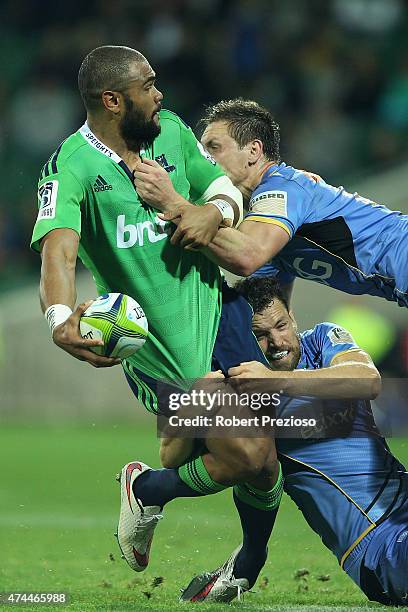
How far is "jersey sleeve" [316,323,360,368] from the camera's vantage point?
512cm

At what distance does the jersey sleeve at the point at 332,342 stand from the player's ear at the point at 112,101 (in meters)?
1.41

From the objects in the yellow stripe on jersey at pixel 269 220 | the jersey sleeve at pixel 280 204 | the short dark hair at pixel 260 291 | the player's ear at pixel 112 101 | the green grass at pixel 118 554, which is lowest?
the green grass at pixel 118 554

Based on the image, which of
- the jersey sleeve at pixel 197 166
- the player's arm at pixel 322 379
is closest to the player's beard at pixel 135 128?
the jersey sleeve at pixel 197 166

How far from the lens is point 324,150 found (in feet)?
39.3

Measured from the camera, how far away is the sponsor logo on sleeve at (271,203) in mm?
5090

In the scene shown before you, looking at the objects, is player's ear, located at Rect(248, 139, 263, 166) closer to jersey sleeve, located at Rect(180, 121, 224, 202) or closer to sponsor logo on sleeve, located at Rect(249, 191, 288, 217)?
sponsor logo on sleeve, located at Rect(249, 191, 288, 217)

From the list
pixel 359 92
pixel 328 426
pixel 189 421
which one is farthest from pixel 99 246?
pixel 359 92

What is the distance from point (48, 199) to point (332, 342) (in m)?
1.48

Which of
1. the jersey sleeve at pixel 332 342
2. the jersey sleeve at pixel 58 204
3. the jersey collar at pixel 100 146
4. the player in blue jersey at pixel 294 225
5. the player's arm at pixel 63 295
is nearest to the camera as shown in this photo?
the player's arm at pixel 63 295

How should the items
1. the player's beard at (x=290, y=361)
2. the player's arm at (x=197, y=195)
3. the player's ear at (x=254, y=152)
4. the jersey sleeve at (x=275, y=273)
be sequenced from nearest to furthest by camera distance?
the player's arm at (x=197, y=195)
the player's beard at (x=290, y=361)
the player's ear at (x=254, y=152)
the jersey sleeve at (x=275, y=273)

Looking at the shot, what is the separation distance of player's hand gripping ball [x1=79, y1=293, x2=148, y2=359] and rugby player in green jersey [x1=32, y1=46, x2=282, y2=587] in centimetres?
29

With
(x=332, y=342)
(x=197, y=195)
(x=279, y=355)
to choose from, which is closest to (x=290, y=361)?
(x=279, y=355)

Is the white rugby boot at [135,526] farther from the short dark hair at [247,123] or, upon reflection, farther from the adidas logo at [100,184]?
the short dark hair at [247,123]

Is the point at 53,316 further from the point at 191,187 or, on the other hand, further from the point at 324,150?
the point at 324,150
